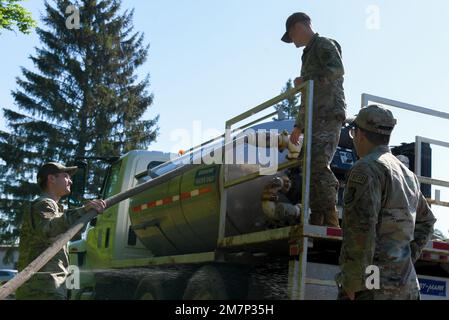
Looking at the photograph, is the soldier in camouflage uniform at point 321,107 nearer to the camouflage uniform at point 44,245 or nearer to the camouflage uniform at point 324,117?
the camouflage uniform at point 324,117

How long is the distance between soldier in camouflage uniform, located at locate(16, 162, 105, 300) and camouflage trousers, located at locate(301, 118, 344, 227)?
1.60 metres

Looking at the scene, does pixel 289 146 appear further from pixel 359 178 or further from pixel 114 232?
pixel 114 232

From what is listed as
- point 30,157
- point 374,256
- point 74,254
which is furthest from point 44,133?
point 374,256

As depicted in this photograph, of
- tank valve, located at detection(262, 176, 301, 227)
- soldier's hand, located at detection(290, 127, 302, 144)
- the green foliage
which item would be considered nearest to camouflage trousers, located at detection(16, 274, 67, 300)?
tank valve, located at detection(262, 176, 301, 227)

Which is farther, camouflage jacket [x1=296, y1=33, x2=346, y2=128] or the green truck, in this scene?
camouflage jacket [x1=296, y1=33, x2=346, y2=128]

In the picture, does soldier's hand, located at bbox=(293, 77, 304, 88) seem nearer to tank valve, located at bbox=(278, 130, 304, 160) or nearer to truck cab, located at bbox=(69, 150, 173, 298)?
tank valve, located at bbox=(278, 130, 304, 160)

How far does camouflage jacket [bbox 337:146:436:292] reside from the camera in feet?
11.3

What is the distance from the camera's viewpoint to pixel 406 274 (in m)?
3.60

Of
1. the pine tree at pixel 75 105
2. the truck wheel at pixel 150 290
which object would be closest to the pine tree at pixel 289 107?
the truck wheel at pixel 150 290

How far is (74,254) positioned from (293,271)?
16.9 feet

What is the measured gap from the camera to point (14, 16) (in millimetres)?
14977

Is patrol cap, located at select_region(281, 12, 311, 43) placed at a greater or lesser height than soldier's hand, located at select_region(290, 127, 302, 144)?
greater

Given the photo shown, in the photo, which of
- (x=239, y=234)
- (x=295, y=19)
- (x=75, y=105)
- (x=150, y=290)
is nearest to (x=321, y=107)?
(x=295, y=19)
